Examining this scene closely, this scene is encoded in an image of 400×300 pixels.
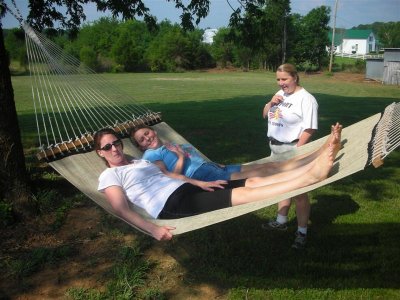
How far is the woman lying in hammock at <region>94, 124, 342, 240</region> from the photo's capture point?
82.5 inches

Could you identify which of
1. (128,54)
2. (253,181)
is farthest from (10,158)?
(128,54)

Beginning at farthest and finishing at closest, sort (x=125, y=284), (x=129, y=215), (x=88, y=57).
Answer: (x=88, y=57), (x=125, y=284), (x=129, y=215)

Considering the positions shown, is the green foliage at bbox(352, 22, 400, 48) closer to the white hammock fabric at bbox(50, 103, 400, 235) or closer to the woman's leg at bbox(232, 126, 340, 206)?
the white hammock fabric at bbox(50, 103, 400, 235)

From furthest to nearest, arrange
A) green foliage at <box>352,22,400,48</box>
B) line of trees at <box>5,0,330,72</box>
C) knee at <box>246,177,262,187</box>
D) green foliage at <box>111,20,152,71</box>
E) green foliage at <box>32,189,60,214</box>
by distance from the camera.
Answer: green foliage at <box>352,22,400,48</box>, green foliage at <box>111,20,152,71</box>, line of trees at <box>5,0,330,72</box>, green foliage at <box>32,189,60,214</box>, knee at <box>246,177,262,187</box>

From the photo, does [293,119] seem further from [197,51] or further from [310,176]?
[197,51]

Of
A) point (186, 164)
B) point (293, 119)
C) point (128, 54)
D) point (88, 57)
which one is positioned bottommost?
point (186, 164)

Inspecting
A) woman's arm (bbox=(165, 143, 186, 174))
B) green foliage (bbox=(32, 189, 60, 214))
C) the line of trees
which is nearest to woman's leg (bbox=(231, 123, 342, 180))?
woman's arm (bbox=(165, 143, 186, 174))

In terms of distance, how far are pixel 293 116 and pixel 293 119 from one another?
25 millimetres

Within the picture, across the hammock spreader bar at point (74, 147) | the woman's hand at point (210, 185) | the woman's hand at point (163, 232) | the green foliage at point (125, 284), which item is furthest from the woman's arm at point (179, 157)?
the woman's hand at point (163, 232)

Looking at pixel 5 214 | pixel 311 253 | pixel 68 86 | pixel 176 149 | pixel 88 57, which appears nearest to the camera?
pixel 311 253

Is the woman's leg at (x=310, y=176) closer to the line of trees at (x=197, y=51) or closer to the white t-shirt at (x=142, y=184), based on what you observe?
the white t-shirt at (x=142, y=184)

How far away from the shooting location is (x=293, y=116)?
9.25 feet

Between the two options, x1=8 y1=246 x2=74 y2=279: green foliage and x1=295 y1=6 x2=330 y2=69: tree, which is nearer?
x1=8 y1=246 x2=74 y2=279: green foliage

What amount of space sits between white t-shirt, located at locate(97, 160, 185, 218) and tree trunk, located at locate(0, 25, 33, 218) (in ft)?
3.54
